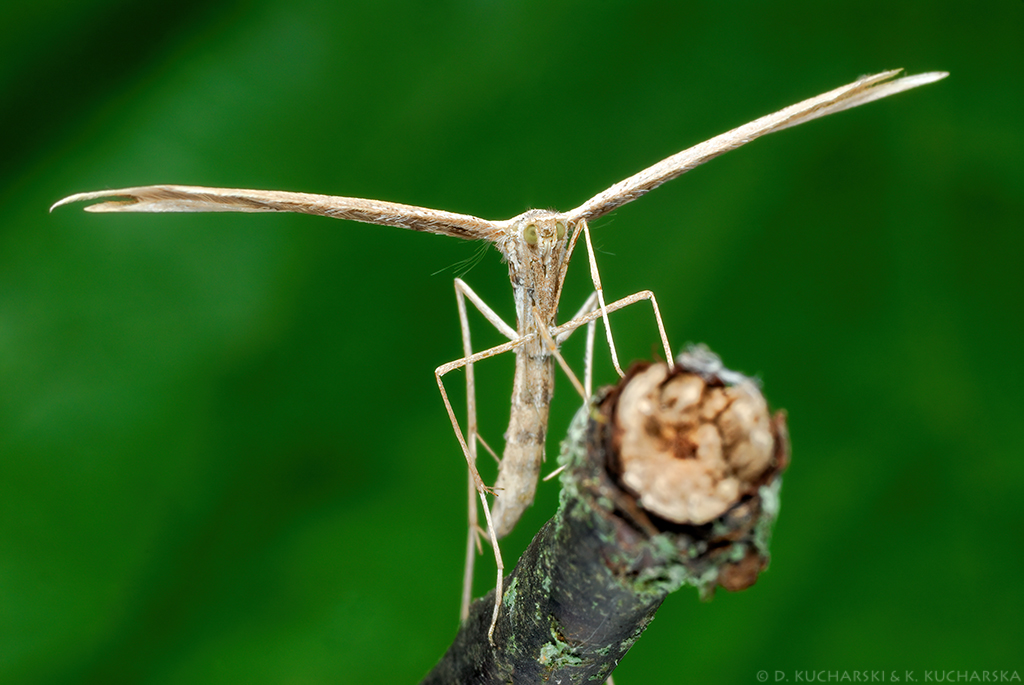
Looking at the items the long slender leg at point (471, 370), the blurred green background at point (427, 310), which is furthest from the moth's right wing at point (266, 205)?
the blurred green background at point (427, 310)

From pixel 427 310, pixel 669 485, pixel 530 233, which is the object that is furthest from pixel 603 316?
pixel 427 310

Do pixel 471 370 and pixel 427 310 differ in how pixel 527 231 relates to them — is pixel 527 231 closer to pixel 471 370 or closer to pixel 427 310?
pixel 471 370

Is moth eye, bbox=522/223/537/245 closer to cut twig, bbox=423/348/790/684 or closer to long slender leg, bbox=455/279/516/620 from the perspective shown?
long slender leg, bbox=455/279/516/620

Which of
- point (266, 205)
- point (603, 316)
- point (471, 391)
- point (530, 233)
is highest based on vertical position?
point (266, 205)

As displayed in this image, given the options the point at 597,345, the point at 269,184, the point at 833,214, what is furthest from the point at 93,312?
the point at 833,214

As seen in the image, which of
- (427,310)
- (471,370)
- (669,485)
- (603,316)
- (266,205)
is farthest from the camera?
(427,310)

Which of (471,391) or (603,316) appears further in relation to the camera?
(471,391)
